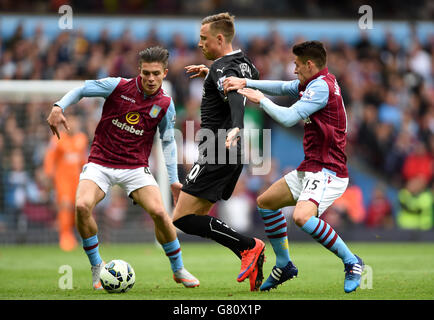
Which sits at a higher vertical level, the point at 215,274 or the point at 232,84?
the point at 232,84

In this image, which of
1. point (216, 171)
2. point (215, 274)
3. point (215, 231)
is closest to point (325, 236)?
point (215, 231)

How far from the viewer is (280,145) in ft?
55.9

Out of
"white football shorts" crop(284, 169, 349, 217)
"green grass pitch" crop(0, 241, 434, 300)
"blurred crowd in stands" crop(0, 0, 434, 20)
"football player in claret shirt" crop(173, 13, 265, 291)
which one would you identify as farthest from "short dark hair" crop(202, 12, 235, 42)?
"blurred crowd in stands" crop(0, 0, 434, 20)

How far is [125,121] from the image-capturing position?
7.42 meters

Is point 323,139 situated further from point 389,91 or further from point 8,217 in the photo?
point 389,91

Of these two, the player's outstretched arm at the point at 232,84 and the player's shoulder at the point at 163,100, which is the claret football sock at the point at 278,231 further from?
the player's shoulder at the point at 163,100

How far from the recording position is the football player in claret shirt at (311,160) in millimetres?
6578

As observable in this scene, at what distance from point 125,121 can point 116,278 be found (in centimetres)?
156

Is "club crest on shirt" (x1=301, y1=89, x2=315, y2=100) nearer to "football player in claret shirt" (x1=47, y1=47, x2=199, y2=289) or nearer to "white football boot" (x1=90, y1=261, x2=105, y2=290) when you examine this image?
"football player in claret shirt" (x1=47, y1=47, x2=199, y2=289)

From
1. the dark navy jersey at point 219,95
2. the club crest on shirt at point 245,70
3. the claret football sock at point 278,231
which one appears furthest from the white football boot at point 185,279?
the club crest on shirt at point 245,70

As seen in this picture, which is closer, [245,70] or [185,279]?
[245,70]

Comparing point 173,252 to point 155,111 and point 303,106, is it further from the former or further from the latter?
point 303,106

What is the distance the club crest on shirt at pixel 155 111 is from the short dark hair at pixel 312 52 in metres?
1.51

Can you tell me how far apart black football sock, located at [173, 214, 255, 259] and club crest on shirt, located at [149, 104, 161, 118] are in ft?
3.79
